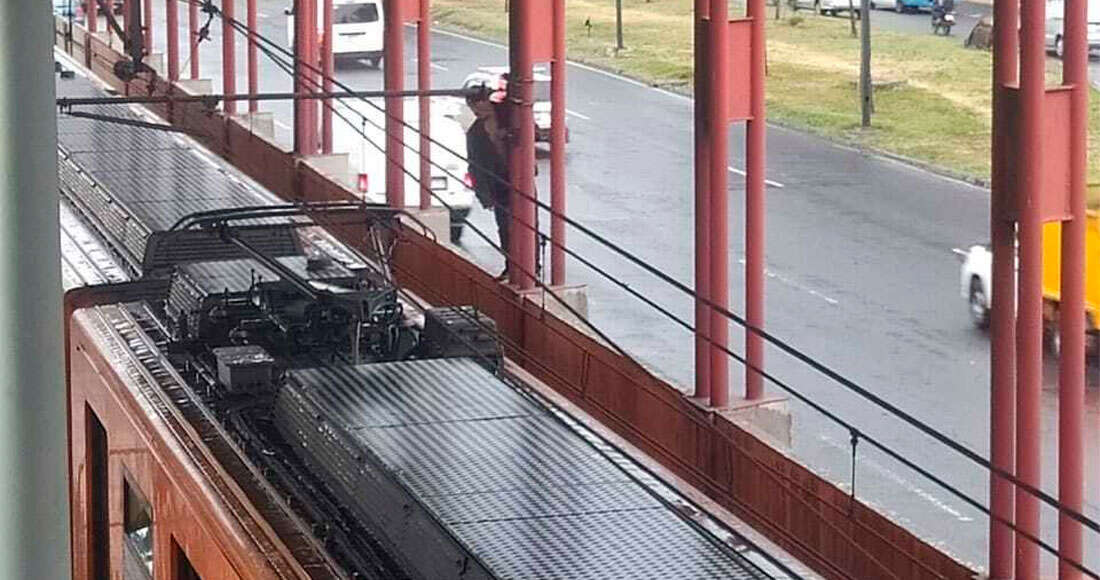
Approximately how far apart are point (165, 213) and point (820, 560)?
4.82 metres

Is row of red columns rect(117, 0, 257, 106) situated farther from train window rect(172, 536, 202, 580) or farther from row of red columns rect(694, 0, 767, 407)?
train window rect(172, 536, 202, 580)

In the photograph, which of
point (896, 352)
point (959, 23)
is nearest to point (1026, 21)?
point (896, 352)

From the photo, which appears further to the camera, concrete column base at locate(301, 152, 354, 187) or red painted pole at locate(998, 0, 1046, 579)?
concrete column base at locate(301, 152, 354, 187)

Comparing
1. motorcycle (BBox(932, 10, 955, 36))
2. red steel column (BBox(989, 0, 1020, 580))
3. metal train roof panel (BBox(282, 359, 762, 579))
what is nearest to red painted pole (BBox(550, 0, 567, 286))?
red steel column (BBox(989, 0, 1020, 580))

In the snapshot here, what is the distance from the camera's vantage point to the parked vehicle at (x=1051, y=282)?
697 inches

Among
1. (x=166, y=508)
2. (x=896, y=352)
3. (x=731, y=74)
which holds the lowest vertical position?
(x=896, y=352)

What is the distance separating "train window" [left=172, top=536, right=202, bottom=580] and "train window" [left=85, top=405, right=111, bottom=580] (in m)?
1.11

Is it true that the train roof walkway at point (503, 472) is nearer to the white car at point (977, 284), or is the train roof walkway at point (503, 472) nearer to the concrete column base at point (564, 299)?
the concrete column base at point (564, 299)

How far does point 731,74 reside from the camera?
40.6ft

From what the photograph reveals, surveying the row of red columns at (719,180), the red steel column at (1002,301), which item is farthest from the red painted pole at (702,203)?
the red steel column at (1002,301)

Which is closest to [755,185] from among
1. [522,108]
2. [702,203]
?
[702,203]

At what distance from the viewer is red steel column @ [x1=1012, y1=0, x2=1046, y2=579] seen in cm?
894

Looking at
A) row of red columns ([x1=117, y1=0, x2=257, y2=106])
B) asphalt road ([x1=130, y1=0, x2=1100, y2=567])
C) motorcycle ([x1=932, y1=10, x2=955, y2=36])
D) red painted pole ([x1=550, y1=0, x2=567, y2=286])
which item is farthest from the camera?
motorcycle ([x1=932, y1=10, x2=955, y2=36])

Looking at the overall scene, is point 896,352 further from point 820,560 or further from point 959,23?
point 959,23
